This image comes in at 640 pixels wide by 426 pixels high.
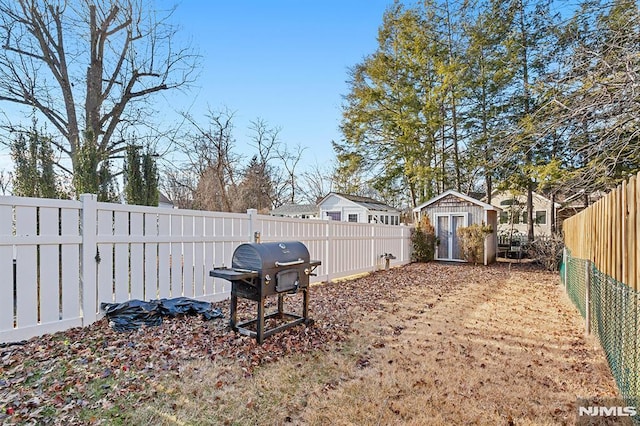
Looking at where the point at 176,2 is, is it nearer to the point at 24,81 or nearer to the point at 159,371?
the point at 24,81

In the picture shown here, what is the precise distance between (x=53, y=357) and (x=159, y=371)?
104cm

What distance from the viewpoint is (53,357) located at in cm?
309

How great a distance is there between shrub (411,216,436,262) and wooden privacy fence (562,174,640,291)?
893 cm

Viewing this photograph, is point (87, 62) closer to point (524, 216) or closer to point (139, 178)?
point (139, 178)

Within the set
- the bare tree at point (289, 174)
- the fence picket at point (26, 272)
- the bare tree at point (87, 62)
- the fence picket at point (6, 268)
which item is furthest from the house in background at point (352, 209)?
the fence picket at point (6, 268)

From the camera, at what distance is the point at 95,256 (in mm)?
4066

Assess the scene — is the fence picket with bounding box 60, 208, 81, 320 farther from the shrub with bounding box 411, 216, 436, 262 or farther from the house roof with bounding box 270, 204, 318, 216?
the house roof with bounding box 270, 204, 318, 216

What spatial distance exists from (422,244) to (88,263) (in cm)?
1111

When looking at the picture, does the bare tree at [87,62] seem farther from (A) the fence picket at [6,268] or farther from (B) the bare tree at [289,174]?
(B) the bare tree at [289,174]

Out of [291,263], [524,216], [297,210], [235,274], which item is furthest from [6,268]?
[524,216]

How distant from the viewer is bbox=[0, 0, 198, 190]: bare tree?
10336 millimetres

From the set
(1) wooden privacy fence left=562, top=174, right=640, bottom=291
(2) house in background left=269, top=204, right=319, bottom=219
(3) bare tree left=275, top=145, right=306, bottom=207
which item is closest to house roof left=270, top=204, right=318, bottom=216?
(2) house in background left=269, top=204, right=319, bottom=219

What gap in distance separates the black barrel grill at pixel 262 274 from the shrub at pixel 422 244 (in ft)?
31.3

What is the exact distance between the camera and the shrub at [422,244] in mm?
12977
